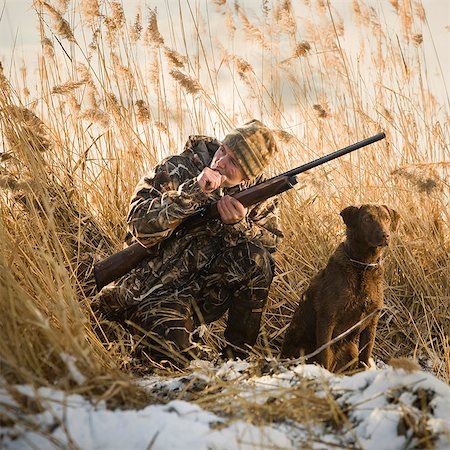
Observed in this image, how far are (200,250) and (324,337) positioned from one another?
0.86m

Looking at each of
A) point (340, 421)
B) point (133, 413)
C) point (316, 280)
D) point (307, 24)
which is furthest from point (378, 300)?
point (307, 24)

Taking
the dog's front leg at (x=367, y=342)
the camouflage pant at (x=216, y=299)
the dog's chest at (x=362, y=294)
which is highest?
the camouflage pant at (x=216, y=299)

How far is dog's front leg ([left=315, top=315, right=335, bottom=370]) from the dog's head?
451 mm

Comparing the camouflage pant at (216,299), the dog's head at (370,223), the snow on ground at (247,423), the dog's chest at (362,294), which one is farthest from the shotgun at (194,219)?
the snow on ground at (247,423)

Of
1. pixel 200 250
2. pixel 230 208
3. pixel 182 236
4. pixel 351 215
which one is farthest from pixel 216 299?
pixel 351 215

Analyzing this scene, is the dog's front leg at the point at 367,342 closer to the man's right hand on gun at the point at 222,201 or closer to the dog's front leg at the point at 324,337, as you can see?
the dog's front leg at the point at 324,337

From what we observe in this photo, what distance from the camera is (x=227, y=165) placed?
375cm

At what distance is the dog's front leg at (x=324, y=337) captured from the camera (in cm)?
368

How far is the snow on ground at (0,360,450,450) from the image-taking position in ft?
6.42

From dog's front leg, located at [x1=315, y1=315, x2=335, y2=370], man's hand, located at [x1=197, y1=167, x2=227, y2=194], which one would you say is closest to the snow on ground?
dog's front leg, located at [x1=315, y1=315, x2=335, y2=370]

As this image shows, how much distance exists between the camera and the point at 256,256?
4.05 meters

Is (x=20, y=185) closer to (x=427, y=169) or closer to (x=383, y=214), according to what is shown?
(x=383, y=214)

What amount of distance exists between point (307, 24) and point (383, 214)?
245 cm

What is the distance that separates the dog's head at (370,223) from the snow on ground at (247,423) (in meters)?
1.43
